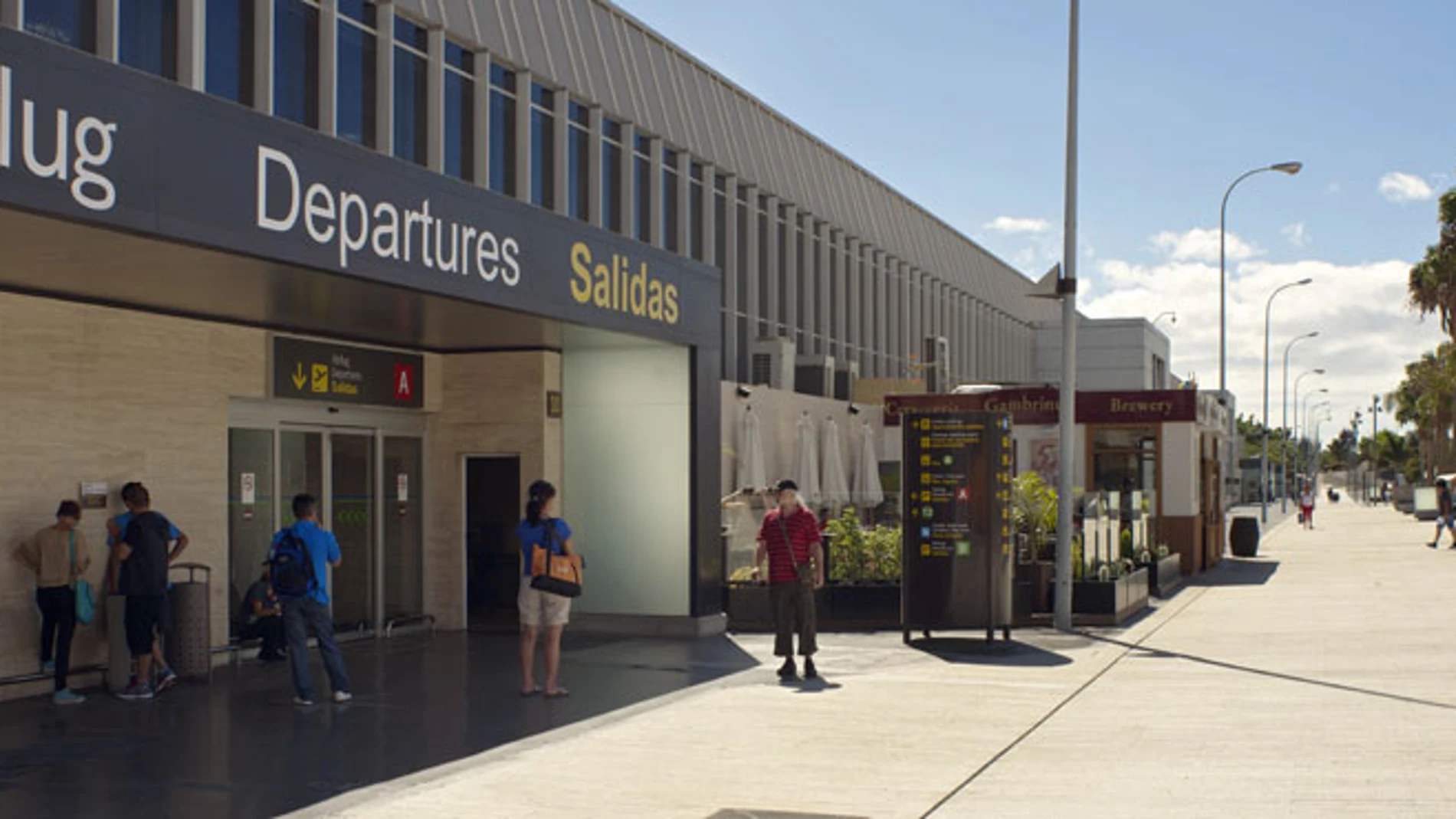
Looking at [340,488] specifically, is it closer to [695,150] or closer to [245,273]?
[245,273]

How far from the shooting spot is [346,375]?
638 inches

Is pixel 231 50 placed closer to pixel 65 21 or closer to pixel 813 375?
pixel 65 21

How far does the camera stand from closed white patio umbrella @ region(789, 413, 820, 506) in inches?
1158

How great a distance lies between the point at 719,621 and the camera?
1748cm

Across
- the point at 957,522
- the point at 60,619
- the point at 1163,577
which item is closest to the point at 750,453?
the point at 1163,577

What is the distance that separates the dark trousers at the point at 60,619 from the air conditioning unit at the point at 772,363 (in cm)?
2224

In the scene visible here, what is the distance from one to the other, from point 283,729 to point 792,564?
4874 mm

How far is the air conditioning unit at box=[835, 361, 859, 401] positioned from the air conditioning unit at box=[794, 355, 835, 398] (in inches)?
81.1

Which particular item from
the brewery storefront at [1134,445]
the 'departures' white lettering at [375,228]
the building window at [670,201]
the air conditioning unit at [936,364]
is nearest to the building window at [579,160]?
the building window at [670,201]

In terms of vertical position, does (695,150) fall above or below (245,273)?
above

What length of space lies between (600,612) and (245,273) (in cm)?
750

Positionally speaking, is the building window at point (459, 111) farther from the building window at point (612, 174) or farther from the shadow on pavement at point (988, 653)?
the shadow on pavement at point (988, 653)

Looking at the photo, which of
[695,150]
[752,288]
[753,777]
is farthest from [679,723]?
[752,288]

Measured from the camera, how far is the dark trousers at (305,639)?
1208 cm
